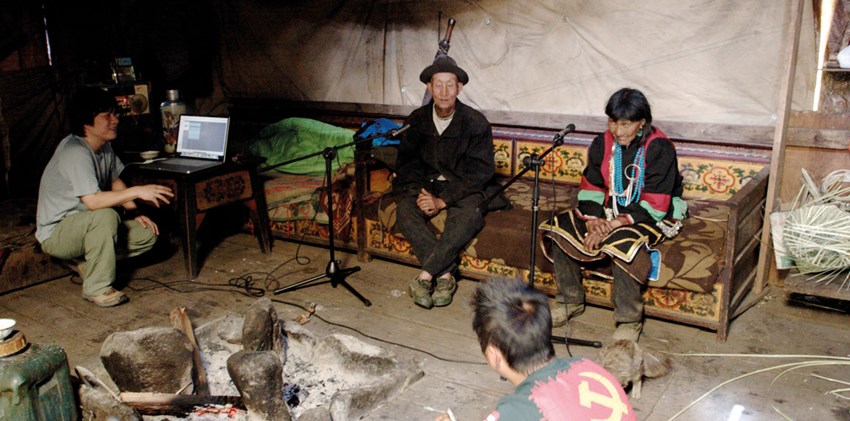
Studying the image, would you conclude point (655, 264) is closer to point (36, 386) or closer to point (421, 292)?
point (421, 292)

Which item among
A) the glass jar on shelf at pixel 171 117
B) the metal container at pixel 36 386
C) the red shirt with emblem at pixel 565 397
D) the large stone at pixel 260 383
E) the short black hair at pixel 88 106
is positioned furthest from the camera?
the glass jar on shelf at pixel 171 117

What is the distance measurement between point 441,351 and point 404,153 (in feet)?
4.81

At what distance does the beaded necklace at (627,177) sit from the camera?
10.9 ft

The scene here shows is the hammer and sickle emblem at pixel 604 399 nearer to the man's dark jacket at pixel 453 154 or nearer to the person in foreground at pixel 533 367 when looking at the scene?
the person in foreground at pixel 533 367

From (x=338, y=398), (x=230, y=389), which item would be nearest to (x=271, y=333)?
(x=230, y=389)

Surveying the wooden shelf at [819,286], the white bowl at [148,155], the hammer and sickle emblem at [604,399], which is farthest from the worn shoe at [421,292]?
the hammer and sickle emblem at [604,399]

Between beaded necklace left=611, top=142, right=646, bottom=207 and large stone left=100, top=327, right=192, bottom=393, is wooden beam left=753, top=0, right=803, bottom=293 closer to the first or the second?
beaded necklace left=611, top=142, right=646, bottom=207

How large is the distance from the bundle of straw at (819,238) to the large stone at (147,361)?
9.26 feet

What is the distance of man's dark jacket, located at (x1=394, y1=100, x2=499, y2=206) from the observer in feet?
12.9

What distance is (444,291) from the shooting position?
3.74m

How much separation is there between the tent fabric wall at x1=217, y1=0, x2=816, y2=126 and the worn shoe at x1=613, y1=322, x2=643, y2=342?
1.52 metres

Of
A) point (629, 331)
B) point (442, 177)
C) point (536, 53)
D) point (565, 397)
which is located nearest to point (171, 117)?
point (442, 177)

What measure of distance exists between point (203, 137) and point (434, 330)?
2.06 meters

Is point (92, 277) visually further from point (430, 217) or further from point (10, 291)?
point (430, 217)
